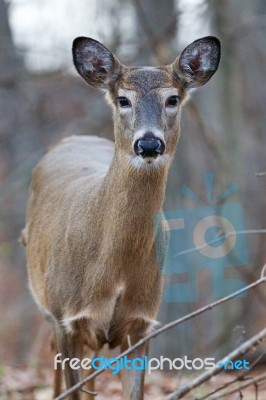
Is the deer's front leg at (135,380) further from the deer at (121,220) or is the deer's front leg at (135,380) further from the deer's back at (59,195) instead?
the deer's back at (59,195)

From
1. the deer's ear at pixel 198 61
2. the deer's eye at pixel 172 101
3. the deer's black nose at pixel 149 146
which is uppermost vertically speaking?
the deer's ear at pixel 198 61

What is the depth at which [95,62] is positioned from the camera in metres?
6.18

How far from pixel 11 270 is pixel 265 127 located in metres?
6.03

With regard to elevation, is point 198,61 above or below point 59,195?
above

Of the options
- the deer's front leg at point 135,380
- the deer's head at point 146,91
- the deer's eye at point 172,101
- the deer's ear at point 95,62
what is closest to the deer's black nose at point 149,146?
the deer's head at point 146,91

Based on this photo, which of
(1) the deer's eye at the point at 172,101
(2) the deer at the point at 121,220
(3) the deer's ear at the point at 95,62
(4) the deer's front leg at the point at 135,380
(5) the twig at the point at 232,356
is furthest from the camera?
(4) the deer's front leg at the point at 135,380

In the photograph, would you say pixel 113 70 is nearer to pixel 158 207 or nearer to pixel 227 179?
pixel 158 207

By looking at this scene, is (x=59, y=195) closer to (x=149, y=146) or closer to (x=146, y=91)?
(x=146, y=91)

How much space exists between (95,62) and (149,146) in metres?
1.21

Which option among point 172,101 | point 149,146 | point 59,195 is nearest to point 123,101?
point 172,101

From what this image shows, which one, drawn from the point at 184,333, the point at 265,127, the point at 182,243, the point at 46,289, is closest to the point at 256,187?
the point at 265,127

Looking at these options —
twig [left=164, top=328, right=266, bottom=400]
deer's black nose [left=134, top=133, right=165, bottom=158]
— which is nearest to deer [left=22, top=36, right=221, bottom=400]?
deer's black nose [left=134, top=133, right=165, bottom=158]

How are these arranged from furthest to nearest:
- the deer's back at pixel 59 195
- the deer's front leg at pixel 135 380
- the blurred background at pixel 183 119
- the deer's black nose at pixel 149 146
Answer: the blurred background at pixel 183 119
the deer's back at pixel 59 195
the deer's front leg at pixel 135 380
the deer's black nose at pixel 149 146

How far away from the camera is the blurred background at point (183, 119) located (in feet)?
32.3
